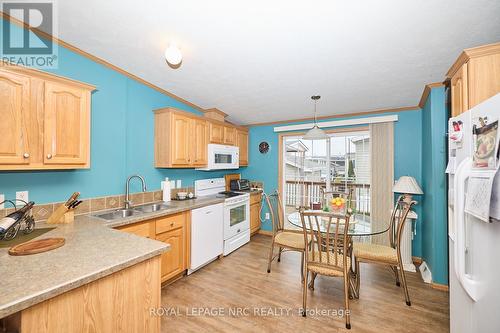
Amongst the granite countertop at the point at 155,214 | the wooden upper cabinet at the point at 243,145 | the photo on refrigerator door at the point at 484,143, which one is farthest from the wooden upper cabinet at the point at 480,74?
the wooden upper cabinet at the point at 243,145

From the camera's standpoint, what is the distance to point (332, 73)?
2.38 meters

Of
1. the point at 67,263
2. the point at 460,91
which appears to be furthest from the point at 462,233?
the point at 67,263

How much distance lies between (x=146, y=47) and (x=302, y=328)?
3.00 meters

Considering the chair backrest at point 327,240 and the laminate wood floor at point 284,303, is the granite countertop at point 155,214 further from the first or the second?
the chair backrest at point 327,240

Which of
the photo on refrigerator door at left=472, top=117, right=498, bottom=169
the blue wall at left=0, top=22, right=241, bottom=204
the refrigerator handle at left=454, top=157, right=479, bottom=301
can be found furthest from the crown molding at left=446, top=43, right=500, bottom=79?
the blue wall at left=0, top=22, right=241, bottom=204

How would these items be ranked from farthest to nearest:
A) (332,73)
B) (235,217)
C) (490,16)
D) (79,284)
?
(235,217) → (332,73) → (490,16) → (79,284)

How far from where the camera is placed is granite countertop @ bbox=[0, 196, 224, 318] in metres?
0.83

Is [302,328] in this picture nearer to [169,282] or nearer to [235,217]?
[169,282]

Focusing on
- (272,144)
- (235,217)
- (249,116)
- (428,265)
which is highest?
(249,116)

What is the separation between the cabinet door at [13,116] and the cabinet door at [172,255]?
1.33 metres

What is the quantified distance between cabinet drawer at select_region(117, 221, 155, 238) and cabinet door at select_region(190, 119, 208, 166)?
117cm

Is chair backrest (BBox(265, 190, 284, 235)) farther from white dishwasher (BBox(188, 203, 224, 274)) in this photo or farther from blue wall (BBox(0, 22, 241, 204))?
blue wall (BBox(0, 22, 241, 204))

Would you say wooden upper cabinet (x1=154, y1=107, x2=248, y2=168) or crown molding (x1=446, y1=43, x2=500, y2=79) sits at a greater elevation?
crown molding (x1=446, y1=43, x2=500, y2=79)

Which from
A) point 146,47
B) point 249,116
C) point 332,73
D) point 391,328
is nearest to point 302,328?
point 391,328
